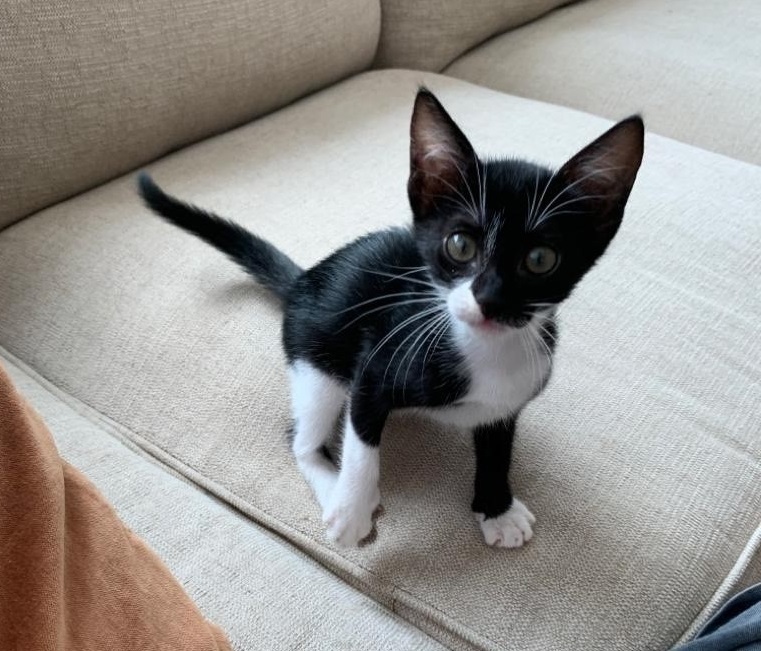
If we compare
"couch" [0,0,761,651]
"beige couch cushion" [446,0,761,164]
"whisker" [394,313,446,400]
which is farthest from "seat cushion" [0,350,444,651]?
"beige couch cushion" [446,0,761,164]

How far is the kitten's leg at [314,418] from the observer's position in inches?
34.1

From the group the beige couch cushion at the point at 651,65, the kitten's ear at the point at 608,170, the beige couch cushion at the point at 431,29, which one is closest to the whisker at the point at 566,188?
the kitten's ear at the point at 608,170

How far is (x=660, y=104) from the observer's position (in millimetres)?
1546

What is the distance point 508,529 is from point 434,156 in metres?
0.37

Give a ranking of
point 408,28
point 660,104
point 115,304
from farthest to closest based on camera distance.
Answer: point 408,28, point 660,104, point 115,304

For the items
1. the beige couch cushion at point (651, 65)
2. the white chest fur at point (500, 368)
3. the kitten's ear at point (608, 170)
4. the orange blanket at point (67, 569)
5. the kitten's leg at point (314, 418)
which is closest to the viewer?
the orange blanket at point (67, 569)

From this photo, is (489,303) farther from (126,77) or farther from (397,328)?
(126,77)

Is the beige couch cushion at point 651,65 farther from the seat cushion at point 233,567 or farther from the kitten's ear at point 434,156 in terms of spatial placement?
the seat cushion at point 233,567

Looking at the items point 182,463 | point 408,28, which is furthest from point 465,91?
point 182,463

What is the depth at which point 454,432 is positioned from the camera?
91 cm

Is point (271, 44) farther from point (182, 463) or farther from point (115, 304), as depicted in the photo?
point (182, 463)

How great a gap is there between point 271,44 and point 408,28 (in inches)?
16.9

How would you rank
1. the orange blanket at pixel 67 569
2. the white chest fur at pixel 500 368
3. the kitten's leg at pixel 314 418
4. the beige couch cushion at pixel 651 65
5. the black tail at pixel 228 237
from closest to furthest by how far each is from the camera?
1. the orange blanket at pixel 67 569
2. the white chest fur at pixel 500 368
3. the kitten's leg at pixel 314 418
4. the black tail at pixel 228 237
5. the beige couch cushion at pixel 651 65

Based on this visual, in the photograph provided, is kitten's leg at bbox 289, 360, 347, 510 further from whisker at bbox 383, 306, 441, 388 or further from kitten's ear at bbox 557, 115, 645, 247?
kitten's ear at bbox 557, 115, 645, 247
